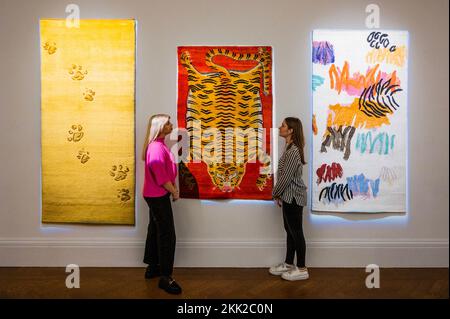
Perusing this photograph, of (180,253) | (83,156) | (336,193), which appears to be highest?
(83,156)

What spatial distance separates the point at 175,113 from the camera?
3.41 meters

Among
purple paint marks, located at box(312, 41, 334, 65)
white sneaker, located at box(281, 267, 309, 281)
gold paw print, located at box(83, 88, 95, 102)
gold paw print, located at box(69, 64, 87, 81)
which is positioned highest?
purple paint marks, located at box(312, 41, 334, 65)

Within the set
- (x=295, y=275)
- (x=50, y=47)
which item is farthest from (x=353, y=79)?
(x=50, y=47)

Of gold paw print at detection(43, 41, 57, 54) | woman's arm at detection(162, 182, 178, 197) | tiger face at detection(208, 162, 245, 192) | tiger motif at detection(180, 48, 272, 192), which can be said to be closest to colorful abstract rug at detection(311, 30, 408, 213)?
tiger motif at detection(180, 48, 272, 192)

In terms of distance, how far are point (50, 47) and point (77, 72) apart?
36 centimetres

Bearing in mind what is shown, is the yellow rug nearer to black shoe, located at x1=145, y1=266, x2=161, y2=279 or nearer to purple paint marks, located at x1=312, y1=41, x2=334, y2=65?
black shoe, located at x1=145, y1=266, x2=161, y2=279

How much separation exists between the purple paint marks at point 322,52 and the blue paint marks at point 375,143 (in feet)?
2.67

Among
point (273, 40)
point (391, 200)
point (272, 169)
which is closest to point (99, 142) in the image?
point (272, 169)

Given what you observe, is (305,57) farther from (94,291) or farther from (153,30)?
(94,291)

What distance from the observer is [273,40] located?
11.2ft

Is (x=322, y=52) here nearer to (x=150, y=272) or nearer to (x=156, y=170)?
(x=156, y=170)

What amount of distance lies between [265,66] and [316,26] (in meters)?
0.65

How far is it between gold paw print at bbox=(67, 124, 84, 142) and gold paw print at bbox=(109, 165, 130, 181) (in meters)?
0.45

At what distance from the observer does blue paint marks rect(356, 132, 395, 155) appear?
11.3ft
